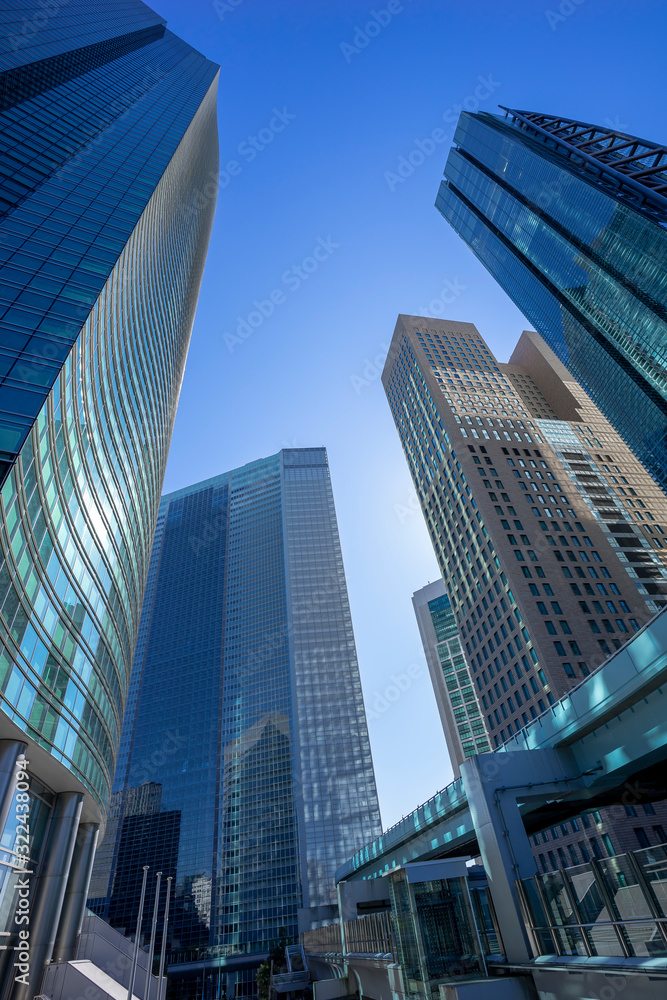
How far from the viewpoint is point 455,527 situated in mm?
93500

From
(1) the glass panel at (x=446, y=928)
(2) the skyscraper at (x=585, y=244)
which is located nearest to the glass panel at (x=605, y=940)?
(1) the glass panel at (x=446, y=928)

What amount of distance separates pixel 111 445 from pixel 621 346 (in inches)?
3114

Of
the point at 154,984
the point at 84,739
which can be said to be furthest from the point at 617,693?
the point at 154,984

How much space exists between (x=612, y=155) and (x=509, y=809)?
107 metres

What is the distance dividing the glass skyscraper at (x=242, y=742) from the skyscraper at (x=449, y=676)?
28289 millimetres

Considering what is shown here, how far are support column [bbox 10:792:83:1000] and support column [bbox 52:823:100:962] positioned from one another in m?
2.93

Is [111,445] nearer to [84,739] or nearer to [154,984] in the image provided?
[84,739]

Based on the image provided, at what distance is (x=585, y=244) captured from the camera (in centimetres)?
8700

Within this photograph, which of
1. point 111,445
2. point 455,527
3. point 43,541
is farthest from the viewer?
point 455,527

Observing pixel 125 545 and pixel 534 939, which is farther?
pixel 125 545

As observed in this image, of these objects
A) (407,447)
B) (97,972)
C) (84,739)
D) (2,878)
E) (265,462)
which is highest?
(265,462)

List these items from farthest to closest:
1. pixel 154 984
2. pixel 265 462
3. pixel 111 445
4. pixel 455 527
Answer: pixel 265 462 < pixel 455 527 < pixel 154 984 < pixel 111 445

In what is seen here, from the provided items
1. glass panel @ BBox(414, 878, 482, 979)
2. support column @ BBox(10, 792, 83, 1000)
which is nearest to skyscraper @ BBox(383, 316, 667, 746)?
support column @ BBox(10, 792, 83, 1000)

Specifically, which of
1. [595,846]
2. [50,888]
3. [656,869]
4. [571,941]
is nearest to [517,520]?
[595,846]
